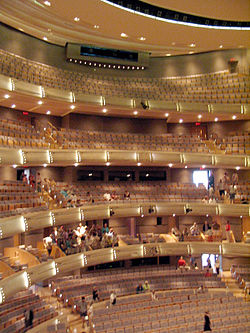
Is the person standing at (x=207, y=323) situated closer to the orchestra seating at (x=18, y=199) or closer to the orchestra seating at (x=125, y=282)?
the orchestra seating at (x=125, y=282)

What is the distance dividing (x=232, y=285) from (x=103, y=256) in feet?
21.5

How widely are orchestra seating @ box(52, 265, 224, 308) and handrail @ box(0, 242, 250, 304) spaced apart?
0.93m

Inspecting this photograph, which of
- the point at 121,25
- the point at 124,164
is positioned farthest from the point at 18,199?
the point at 121,25

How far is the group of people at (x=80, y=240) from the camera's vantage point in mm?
16938

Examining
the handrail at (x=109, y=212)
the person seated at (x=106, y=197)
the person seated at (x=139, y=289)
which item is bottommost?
the person seated at (x=139, y=289)

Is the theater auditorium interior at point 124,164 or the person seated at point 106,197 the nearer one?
the theater auditorium interior at point 124,164

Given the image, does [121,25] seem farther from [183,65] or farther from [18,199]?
[18,199]

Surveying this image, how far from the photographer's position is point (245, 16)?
66.2ft

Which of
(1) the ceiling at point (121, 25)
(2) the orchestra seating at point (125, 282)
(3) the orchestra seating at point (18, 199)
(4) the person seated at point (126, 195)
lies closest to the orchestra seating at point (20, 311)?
(2) the orchestra seating at point (125, 282)

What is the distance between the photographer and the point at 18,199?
52.1 ft

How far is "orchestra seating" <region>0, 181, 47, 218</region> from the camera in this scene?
48.6 ft

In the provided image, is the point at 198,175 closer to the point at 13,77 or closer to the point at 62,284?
the point at 62,284

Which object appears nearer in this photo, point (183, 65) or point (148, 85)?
point (148, 85)

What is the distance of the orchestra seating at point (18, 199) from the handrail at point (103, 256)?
2267mm
